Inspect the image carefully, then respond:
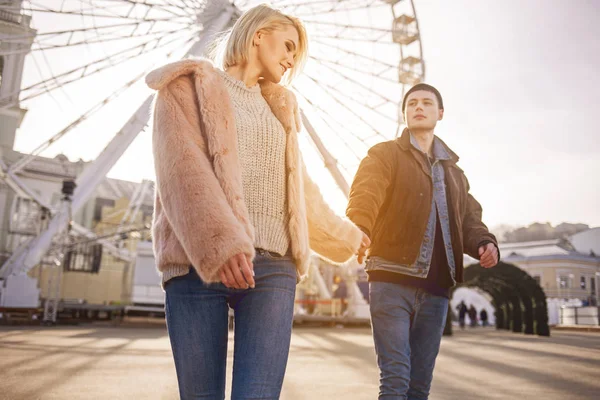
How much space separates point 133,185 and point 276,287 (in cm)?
4493

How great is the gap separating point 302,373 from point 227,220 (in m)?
5.89

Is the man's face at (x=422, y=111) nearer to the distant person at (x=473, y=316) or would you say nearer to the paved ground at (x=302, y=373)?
the paved ground at (x=302, y=373)

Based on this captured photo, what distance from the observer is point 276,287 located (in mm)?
2039

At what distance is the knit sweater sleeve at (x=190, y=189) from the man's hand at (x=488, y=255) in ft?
6.69

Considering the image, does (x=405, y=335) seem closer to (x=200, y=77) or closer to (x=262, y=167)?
(x=262, y=167)

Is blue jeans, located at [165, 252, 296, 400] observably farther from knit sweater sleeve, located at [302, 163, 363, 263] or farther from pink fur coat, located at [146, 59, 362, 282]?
knit sweater sleeve, located at [302, 163, 363, 263]

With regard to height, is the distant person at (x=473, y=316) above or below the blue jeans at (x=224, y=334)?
below

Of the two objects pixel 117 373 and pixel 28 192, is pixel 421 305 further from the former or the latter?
pixel 28 192

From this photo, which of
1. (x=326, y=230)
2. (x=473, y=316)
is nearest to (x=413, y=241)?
(x=326, y=230)

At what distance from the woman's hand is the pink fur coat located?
0.8 inches

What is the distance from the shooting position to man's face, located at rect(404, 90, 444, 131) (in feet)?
12.6

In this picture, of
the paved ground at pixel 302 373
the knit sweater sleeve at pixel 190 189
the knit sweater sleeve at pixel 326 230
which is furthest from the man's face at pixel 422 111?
the paved ground at pixel 302 373

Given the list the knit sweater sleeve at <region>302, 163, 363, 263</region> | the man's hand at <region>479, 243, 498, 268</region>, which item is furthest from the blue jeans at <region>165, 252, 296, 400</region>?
the man's hand at <region>479, 243, 498, 268</region>

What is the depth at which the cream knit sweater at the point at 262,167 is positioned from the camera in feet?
7.03
